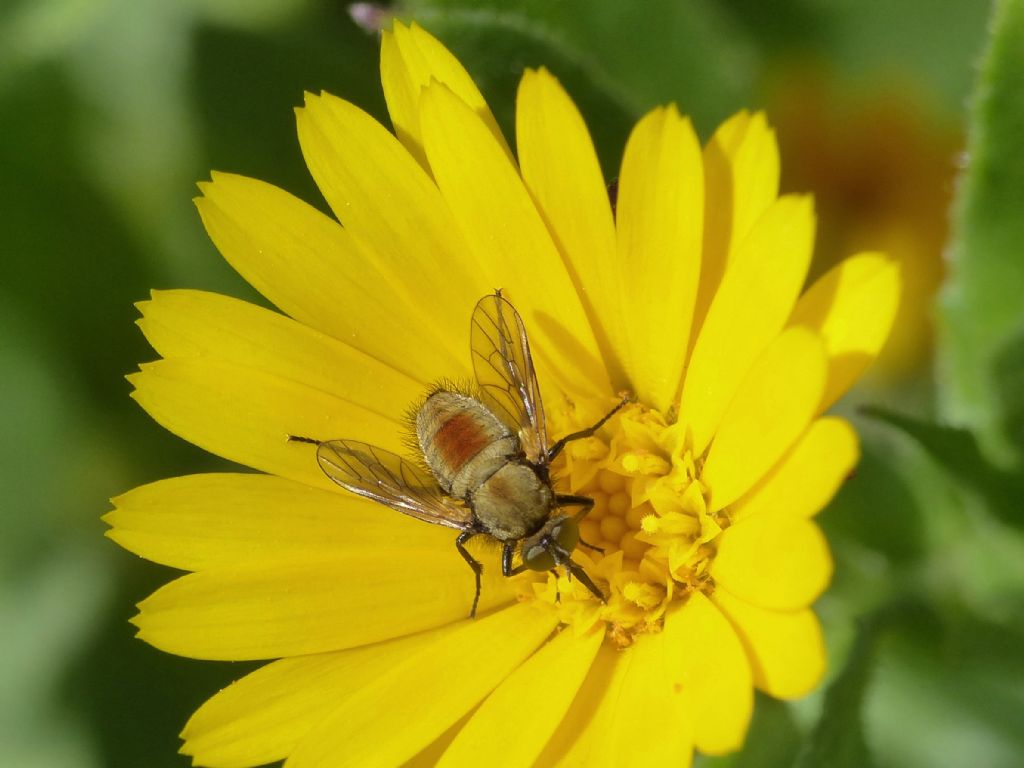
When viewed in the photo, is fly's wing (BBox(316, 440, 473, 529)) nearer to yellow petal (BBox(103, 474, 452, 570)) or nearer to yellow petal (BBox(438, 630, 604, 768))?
yellow petal (BBox(103, 474, 452, 570))

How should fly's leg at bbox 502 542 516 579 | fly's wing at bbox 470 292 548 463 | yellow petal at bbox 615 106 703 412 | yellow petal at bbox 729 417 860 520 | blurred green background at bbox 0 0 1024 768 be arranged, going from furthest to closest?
1. blurred green background at bbox 0 0 1024 768
2. fly's leg at bbox 502 542 516 579
3. fly's wing at bbox 470 292 548 463
4. yellow petal at bbox 615 106 703 412
5. yellow petal at bbox 729 417 860 520

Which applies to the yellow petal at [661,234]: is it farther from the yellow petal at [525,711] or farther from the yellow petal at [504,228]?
the yellow petal at [525,711]

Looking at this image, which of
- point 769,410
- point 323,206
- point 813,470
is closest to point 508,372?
point 769,410

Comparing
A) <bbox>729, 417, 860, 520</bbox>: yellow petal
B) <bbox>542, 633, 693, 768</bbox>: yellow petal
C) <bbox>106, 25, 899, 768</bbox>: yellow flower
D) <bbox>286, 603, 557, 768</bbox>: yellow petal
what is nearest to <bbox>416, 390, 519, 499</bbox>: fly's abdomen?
<bbox>106, 25, 899, 768</bbox>: yellow flower

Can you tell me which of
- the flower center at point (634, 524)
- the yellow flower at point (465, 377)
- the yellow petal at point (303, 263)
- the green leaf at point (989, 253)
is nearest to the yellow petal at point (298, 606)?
the yellow flower at point (465, 377)

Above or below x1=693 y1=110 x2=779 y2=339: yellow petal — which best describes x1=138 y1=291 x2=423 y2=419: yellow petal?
above

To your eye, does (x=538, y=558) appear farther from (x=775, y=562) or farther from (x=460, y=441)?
(x=775, y=562)
